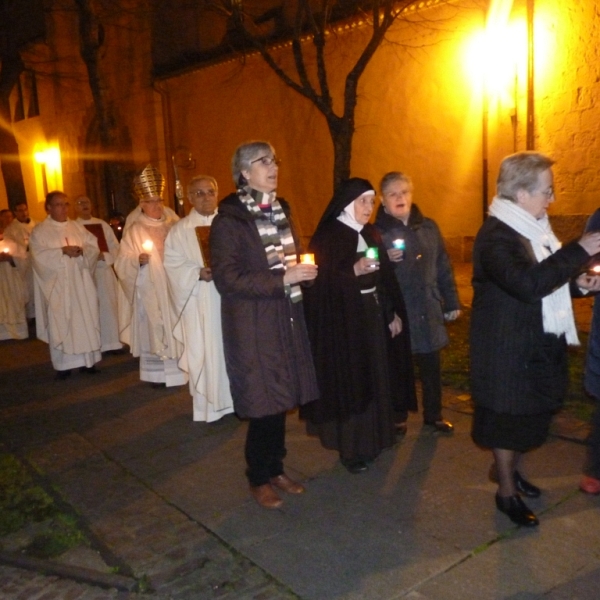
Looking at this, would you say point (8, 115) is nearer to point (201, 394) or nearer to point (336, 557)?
point (201, 394)

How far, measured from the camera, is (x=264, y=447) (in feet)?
13.3

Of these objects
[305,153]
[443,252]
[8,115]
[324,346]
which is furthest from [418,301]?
[8,115]

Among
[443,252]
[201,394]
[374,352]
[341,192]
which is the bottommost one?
[201,394]

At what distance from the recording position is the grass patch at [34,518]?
3.89 meters

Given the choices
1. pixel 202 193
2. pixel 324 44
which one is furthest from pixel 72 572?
pixel 324 44

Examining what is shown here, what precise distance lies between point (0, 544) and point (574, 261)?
3.38 meters

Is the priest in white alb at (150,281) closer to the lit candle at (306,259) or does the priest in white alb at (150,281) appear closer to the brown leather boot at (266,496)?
the brown leather boot at (266,496)

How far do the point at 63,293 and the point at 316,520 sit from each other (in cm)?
480

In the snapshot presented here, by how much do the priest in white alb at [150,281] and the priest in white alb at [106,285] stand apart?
4.93 ft

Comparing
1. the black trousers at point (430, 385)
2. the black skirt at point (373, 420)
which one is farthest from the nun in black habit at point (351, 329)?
the black trousers at point (430, 385)

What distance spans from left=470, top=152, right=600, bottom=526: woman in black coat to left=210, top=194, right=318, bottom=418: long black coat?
3.29 ft

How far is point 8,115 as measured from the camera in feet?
72.0

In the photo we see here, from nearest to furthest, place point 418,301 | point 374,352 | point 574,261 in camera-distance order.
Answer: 1. point 574,261
2. point 374,352
3. point 418,301

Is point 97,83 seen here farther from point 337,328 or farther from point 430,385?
point 337,328
